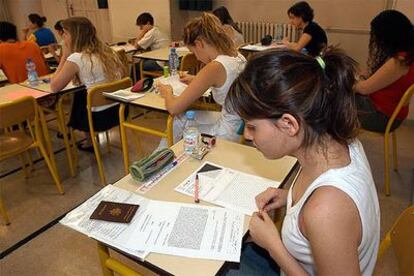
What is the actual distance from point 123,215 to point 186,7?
4943 millimetres

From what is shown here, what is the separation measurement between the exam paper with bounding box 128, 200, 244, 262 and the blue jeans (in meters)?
0.18

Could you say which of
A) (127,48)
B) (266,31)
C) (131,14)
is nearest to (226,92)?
(127,48)

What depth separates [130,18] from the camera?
18.5 feet

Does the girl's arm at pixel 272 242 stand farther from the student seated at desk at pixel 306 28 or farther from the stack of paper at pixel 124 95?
the student seated at desk at pixel 306 28

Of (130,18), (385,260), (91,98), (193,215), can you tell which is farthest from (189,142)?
(130,18)

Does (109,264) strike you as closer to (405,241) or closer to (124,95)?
(405,241)

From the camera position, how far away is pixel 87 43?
2.58 m

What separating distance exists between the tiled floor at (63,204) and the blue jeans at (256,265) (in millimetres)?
981

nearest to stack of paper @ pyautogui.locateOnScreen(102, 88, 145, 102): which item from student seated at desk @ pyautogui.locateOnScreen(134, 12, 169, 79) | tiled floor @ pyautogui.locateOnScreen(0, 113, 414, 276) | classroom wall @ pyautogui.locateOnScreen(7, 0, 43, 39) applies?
tiled floor @ pyautogui.locateOnScreen(0, 113, 414, 276)

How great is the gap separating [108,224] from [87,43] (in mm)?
1953

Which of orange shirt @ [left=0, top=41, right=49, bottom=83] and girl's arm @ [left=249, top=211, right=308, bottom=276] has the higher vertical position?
orange shirt @ [left=0, top=41, right=49, bottom=83]

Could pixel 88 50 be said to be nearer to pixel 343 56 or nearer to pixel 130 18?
pixel 343 56

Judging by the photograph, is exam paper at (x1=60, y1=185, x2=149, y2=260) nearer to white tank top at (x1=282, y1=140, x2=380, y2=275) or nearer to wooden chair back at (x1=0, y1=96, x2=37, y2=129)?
white tank top at (x1=282, y1=140, x2=380, y2=275)

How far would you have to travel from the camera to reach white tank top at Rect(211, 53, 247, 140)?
193 cm
